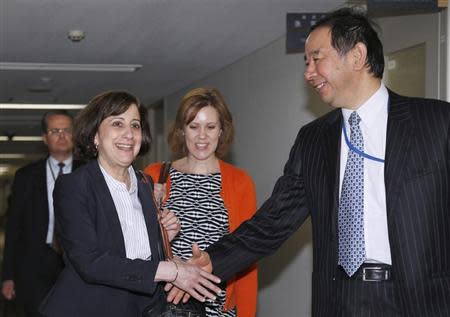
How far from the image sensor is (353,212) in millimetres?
3031

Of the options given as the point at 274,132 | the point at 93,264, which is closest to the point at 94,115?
the point at 93,264

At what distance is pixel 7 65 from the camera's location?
32.1 feet

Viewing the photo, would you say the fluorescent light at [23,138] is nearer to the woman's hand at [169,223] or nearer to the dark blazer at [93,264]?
the woman's hand at [169,223]

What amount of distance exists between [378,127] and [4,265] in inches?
152

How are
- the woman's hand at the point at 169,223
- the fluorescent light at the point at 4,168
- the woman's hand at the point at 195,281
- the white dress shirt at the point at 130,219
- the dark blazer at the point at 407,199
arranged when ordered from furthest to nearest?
the fluorescent light at the point at 4,168
the woman's hand at the point at 169,223
the woman's hand at the point at 195,281
the white dress shirt at the point at 130,219
the dark blazer at the point at 407,199

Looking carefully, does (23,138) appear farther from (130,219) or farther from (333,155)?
(333,155)

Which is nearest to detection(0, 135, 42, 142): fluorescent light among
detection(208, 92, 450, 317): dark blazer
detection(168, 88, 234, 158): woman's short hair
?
detection(168, 88, 234, 158): woman's short hair

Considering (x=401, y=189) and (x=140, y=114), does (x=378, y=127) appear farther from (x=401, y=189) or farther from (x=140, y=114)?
(x=140, y=114)

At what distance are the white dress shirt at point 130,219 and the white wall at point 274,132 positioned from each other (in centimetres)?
382

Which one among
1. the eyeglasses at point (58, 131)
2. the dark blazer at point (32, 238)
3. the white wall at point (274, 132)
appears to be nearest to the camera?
the dark blazer at point (32, 238)

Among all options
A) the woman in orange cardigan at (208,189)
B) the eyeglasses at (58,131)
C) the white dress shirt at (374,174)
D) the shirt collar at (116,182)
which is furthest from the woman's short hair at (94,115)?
the eyeglasses at (58,131)

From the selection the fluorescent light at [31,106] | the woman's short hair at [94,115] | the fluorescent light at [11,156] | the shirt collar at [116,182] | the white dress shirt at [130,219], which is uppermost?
the fluorescent light at [31,106]

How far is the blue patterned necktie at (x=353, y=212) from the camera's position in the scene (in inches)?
118

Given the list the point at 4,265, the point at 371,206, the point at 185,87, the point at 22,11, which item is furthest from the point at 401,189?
the point at 185,87
